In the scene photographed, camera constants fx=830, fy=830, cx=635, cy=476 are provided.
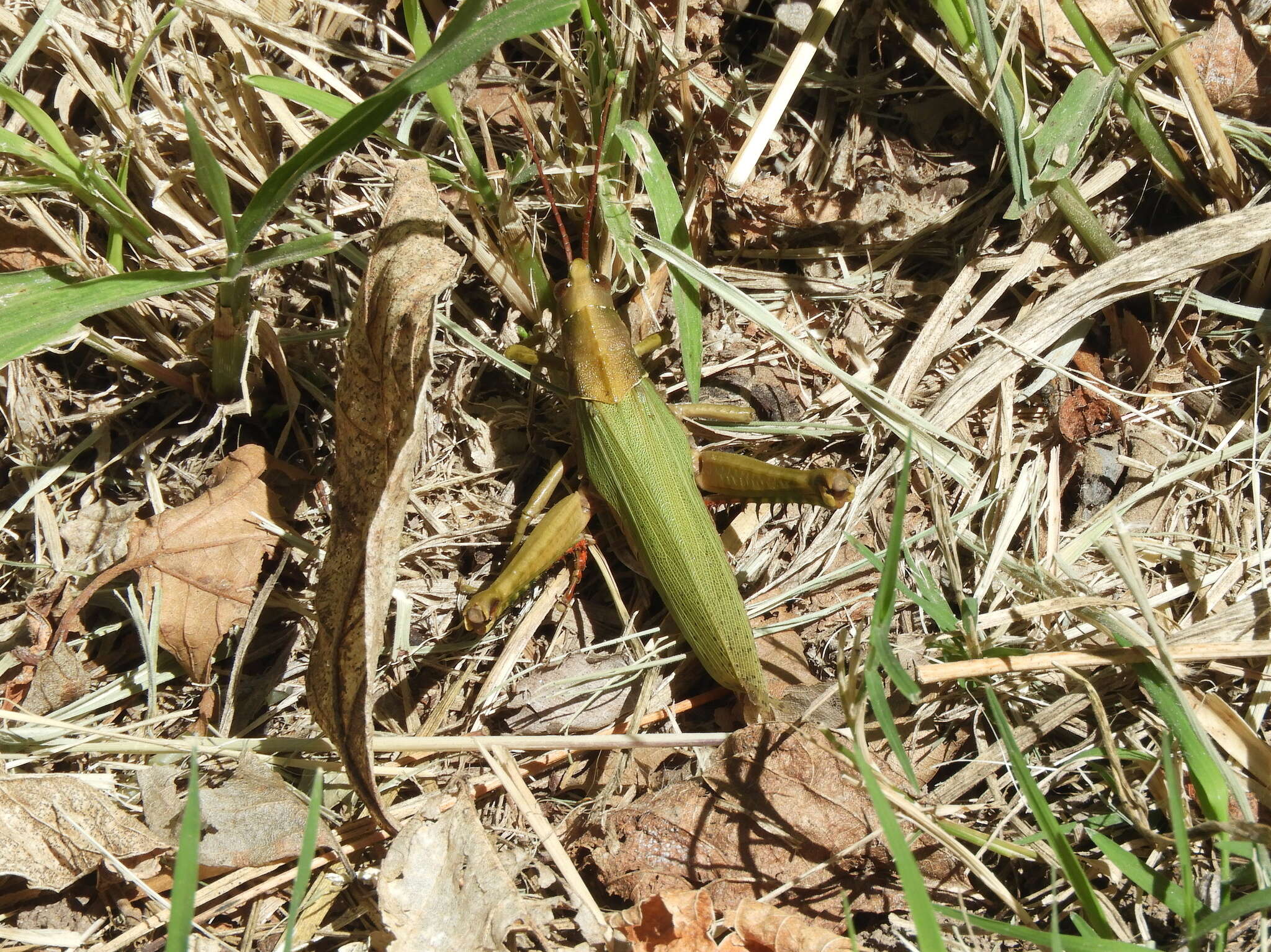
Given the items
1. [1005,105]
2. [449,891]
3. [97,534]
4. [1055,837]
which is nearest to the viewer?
[1055,837]

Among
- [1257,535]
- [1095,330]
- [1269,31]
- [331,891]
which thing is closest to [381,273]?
[331,891]

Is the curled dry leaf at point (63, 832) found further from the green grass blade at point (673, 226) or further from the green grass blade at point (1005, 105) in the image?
the green grass blade at point (1005, 105)

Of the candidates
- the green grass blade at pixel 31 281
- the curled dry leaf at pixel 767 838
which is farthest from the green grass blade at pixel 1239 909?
the green grass blade at pixel 31 281

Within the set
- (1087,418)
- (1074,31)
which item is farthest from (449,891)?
(1074,31)

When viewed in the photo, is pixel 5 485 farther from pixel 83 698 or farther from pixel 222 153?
pixel 222 153

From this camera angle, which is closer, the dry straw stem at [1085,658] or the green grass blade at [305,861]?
the green grass blade at [305,861]

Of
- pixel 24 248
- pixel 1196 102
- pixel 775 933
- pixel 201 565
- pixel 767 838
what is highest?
pixel 1196 102

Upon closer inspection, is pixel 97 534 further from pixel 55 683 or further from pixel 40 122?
pixel 40 122
